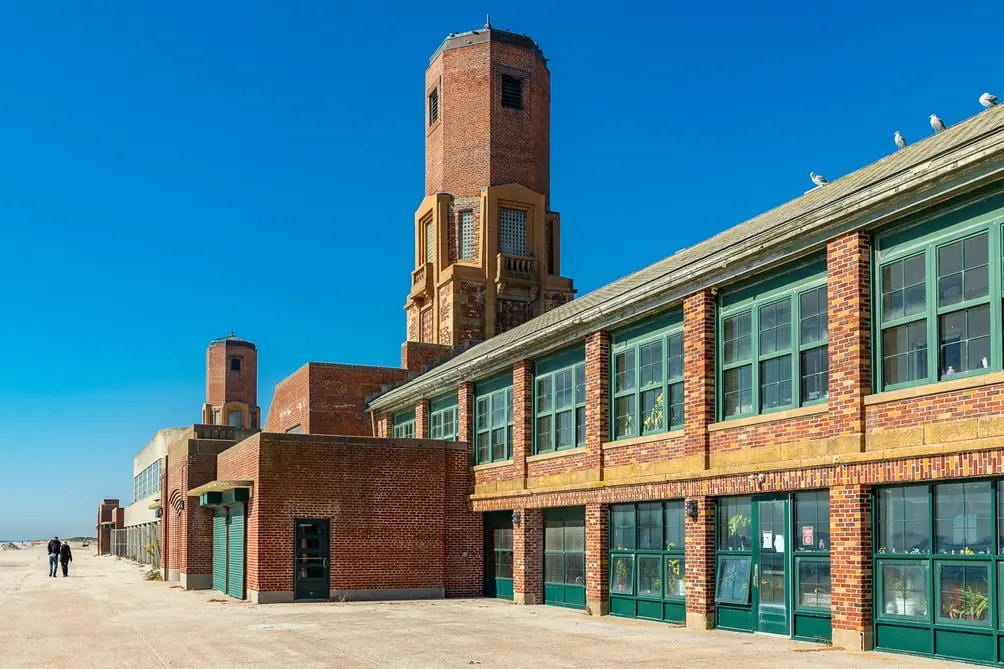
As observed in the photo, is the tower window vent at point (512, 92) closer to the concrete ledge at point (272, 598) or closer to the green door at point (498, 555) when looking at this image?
the green door at point (498, 555)

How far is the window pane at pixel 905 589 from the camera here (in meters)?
14.5

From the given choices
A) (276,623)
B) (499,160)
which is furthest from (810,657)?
(499,160)

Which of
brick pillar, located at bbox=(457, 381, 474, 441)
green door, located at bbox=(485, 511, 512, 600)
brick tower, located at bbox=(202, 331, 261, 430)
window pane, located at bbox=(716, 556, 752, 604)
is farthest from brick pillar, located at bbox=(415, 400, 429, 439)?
brick tower, located at bbox=(202, 331, 261, 430)

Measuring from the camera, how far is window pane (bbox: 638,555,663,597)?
815 inches

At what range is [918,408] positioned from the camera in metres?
14.6

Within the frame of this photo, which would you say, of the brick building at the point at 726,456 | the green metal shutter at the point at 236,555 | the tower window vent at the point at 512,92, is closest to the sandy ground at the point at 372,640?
the brick building at the point at 726,456

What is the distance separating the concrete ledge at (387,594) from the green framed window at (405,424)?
23.7 feet

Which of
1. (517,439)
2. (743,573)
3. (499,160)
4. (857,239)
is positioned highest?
(499,160)

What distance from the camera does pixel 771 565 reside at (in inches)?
692

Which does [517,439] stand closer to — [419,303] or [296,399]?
[296,399]

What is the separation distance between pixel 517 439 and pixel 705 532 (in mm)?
8075

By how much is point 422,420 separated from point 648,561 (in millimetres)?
13289

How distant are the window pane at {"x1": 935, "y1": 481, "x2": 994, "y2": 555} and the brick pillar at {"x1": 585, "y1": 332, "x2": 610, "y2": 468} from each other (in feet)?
29.3

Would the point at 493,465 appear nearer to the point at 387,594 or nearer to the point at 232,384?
the point at 387,594
